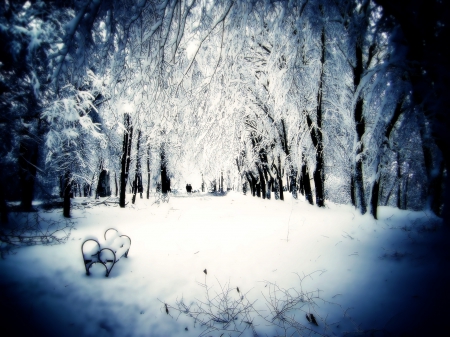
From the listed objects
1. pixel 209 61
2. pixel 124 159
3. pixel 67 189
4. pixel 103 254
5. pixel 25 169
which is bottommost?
pixel 103 254

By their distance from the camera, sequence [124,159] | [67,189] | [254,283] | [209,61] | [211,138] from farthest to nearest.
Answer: [124,159] < [67,189] < [211,138] < [209,61] < [254,283]

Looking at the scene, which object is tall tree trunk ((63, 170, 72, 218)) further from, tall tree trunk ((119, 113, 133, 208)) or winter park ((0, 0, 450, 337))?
winter park ((0, 0, 450, 337))

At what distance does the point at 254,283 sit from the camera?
3340mm

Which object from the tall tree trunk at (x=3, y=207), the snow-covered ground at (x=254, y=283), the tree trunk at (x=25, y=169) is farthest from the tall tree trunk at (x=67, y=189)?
the tall tree trunk at (x=3, y=207)

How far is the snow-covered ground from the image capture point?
7.93 ft

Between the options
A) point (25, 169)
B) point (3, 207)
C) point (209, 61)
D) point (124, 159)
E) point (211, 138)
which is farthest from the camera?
point (124, 159)

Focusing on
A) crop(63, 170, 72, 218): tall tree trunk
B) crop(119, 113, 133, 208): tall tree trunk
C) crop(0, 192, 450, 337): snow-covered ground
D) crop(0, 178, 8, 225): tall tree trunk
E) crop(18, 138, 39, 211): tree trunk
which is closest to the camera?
crop(0, 192, 450, 337): snow-covered ground

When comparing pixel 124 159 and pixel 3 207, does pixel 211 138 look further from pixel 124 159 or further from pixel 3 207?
pixel 124 159

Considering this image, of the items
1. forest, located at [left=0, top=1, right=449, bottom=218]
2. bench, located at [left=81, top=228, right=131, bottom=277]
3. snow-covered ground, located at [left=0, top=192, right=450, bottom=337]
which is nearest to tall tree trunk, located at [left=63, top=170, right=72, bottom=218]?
forest, located at [left=0, top=1, right=449, bottom=218]

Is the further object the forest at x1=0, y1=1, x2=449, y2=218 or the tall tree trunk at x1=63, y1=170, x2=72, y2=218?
the tall tree trunk at x1=63, y1=170, x2=72, y2=218

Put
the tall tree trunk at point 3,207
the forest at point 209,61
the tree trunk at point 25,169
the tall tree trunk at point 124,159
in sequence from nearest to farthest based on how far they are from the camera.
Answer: the forest at point 209,61 → the tall tree trunk at point 3,207 → the tree trunk at point 25,169 → the tall tree trunk at point 124,159

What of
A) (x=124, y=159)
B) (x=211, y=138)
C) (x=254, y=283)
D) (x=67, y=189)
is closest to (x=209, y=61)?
(x=211, y=138)

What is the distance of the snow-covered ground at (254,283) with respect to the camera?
2416 millimetres

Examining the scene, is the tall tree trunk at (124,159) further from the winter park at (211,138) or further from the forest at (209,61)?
the forest at (209,61)
